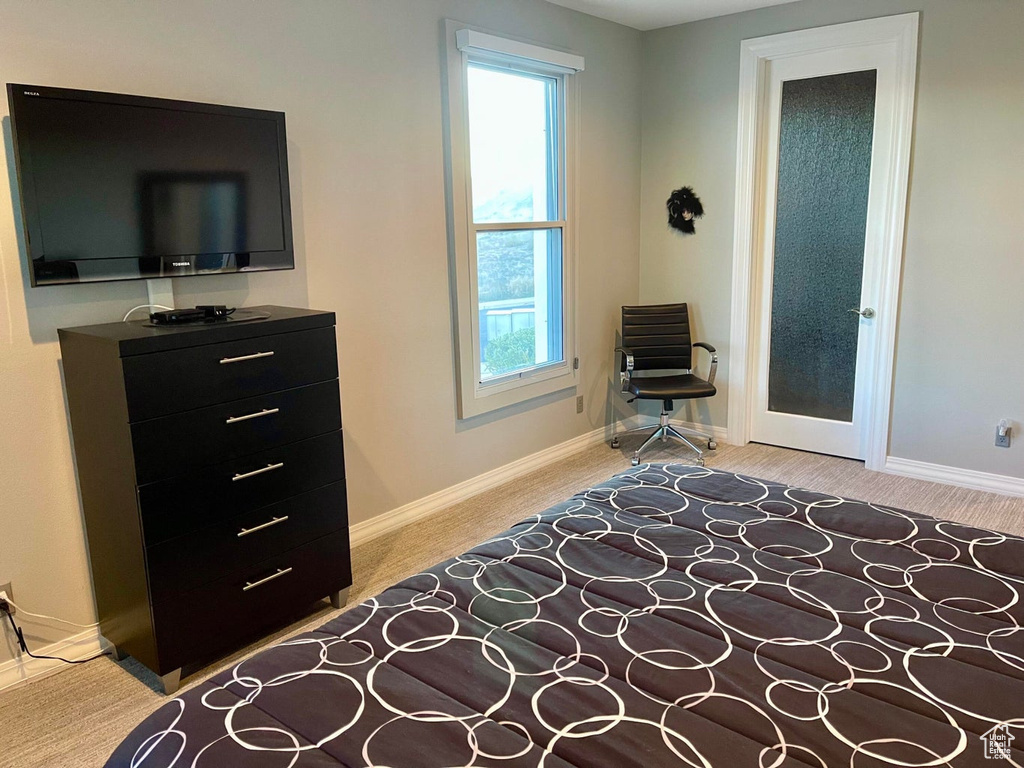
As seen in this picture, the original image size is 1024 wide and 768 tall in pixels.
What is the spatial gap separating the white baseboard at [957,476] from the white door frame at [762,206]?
9 centimetres

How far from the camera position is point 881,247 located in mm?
4254

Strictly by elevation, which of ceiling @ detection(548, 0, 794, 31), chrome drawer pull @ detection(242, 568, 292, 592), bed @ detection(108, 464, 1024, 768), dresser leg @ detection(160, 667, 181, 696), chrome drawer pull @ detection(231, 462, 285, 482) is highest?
ceiling @ detection(548, 0, 794, 31)

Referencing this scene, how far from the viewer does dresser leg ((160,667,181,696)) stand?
8.15ft

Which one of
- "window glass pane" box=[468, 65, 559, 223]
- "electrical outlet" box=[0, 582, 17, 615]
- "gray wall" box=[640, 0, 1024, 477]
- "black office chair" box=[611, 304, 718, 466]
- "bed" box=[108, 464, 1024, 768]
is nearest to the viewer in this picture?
"bed" box=[108, 464, 1024, 768]

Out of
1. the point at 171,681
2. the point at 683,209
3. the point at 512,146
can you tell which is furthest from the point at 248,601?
the point at 683,209

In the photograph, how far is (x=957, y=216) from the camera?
13.1ft

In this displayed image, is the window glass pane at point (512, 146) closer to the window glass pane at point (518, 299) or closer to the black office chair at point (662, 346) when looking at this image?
the window glass pane at point (518, 299)

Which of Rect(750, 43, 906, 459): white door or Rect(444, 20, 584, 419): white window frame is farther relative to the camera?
Rect(750, 43, 906, 459): white door

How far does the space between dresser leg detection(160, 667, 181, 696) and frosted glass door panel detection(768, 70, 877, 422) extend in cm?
371

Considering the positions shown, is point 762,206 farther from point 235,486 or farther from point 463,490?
point 235,486

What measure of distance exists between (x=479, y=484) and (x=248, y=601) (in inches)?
68.6

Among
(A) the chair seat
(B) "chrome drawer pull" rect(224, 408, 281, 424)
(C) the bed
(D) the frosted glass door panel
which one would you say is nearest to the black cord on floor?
(B) "chrome drawer pull" rect(224, 408, 281, 424)

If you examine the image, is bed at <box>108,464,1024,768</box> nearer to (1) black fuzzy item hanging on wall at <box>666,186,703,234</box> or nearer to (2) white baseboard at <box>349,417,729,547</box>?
(2) white baseboard at <box>349,417,729,547</box>

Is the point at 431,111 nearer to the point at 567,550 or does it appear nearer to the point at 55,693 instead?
the point at 567,550
